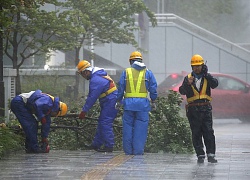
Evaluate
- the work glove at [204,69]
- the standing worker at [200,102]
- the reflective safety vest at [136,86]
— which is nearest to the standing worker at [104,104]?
the reflective safety vest at [136,86]

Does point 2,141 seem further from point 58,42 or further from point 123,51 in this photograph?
point 123,51

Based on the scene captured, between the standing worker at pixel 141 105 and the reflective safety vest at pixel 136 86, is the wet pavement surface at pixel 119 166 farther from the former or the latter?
the reflective safety vest at pixel 136 86

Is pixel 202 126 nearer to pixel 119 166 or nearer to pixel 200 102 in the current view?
pixel 200 102

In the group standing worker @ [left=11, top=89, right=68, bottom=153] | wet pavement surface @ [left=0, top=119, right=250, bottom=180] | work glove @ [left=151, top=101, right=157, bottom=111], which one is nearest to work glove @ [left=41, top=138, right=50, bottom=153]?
standing worker @ [left=11, top=89, right=68, bottom=153]

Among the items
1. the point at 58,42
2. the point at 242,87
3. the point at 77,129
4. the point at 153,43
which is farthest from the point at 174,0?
the point at 77,129

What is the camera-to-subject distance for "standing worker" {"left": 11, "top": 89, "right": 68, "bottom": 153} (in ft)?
44.6

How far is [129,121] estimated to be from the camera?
13805 millimetres

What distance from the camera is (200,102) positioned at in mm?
12695

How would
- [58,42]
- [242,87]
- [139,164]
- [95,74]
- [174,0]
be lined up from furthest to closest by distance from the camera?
1. [174,0]
2. [242,87]
3. [58,42]
4. [95,74]
5. [139,164]

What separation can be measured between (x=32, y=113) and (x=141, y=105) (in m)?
1.79

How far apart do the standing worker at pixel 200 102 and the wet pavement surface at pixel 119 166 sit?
0.93 ft

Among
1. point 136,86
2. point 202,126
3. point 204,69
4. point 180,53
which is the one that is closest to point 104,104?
point 136,86

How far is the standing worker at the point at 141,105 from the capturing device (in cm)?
1376

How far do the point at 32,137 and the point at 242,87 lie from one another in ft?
46.5
